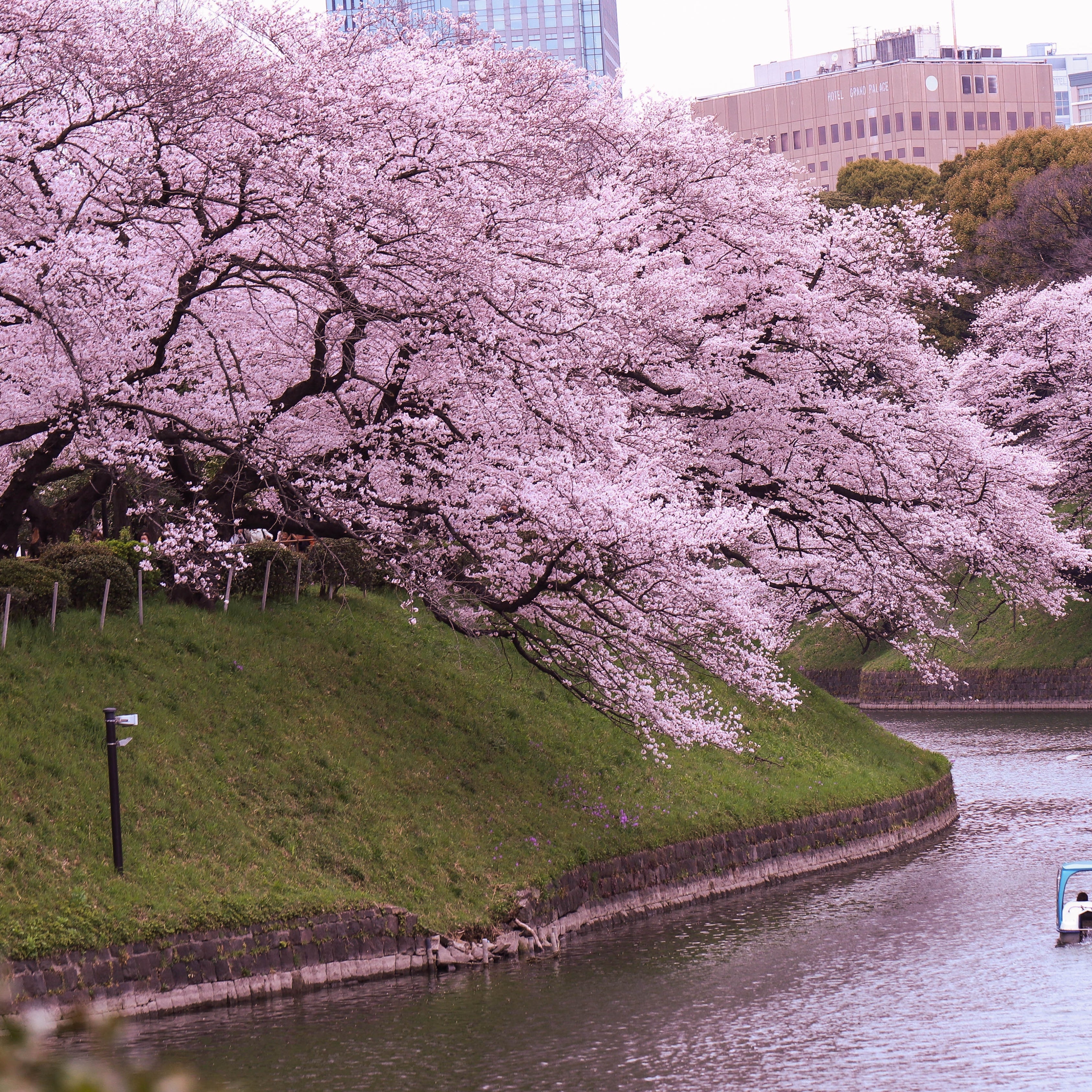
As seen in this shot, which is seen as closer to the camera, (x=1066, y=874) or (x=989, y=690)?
(x=1066, y=874)

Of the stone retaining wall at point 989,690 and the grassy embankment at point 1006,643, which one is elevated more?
the grassy embankment at point 1006,643

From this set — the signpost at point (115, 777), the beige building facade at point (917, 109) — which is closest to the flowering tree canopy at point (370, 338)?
the signpost at point (115, 777)

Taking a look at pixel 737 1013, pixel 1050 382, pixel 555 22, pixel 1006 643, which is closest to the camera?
pixel 737 1013

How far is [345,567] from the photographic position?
25.9 metres

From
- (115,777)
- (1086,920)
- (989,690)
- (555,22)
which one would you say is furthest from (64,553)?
(555,22)

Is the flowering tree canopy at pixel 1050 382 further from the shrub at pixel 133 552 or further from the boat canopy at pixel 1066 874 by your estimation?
the shrub at pixel 133 552

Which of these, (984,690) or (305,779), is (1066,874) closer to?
(305,779)

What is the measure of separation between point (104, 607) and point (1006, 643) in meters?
43.1

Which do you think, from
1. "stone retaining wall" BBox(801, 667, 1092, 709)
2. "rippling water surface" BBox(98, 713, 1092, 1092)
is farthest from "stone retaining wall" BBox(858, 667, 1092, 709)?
"rippling water surface" BBox(98, 713, 1092, 1092)

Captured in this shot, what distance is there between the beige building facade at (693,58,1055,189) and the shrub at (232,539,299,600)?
105059 mm

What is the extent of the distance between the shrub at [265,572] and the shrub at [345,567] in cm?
40

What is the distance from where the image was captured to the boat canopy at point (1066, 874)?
1947 cm

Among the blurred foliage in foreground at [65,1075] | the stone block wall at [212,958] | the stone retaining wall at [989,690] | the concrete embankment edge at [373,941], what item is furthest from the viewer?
the stone retaining wall at [989,690]

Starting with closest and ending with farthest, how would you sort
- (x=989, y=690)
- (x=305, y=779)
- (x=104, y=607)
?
1. (x=305, y=779)
2. (x=104, y=607)
3. (x=989, y=690)
